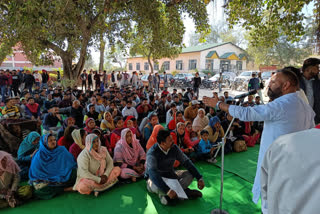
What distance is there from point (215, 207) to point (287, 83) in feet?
5.68

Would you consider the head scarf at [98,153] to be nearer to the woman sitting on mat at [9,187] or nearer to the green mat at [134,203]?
the green mat at [134,203]

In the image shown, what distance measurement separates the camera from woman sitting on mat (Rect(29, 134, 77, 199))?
2779mm

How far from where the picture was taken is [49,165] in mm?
2939

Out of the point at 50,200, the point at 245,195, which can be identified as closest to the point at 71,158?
the point at 50,200

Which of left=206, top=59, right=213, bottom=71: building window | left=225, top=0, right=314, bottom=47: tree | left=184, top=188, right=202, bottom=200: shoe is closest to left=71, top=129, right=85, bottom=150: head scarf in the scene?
left=184, top=188, right=202, bottom=200: shoe

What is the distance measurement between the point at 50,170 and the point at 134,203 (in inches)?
50.4

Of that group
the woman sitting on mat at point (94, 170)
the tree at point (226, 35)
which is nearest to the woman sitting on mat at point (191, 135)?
the woman sitting on mat at point (94, 170)

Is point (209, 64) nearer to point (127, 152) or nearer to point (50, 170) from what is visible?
point (127, 152)

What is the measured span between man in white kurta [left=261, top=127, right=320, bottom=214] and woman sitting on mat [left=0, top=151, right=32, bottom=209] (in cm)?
292

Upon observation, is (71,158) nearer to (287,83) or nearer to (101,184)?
(101,184)

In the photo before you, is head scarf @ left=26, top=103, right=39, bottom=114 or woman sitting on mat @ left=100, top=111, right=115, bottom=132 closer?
woman sitting on mat @ left=100, top=111, right=115, bottom=132

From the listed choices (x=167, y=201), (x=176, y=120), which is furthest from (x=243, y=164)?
(x=167, y=201)

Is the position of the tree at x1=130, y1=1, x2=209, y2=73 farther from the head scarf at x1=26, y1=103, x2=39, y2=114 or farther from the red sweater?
the red sweater

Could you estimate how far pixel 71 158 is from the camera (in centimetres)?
316
